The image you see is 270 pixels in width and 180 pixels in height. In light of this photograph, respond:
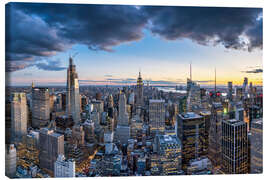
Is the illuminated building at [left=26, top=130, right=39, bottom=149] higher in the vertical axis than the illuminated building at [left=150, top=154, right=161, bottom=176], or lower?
higher

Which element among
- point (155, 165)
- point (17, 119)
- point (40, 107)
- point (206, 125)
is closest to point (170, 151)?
point (155, 165)

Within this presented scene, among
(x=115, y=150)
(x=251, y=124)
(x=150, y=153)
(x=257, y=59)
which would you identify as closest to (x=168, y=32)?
(x=257, y=59)

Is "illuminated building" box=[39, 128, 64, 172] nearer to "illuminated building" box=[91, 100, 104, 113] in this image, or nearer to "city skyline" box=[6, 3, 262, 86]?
"city skyline" box=[6, 3, 262, 86]

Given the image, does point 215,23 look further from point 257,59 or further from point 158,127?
point 158,127

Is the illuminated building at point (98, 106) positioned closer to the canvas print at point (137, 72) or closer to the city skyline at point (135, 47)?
the canvas print at point (137, 72)

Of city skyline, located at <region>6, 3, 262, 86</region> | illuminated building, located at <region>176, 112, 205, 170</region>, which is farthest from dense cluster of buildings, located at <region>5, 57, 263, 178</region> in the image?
city skyline, located at <region>6, 3, 262, 86</region>

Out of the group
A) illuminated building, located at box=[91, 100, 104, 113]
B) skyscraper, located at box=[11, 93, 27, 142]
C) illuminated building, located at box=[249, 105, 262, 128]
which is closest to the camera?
skyscraper, located at box=[11, 93, 27, 142]

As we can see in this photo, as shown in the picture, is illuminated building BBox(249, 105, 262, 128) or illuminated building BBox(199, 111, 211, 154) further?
illuminated building BBox(199, 111, 211, 154)
